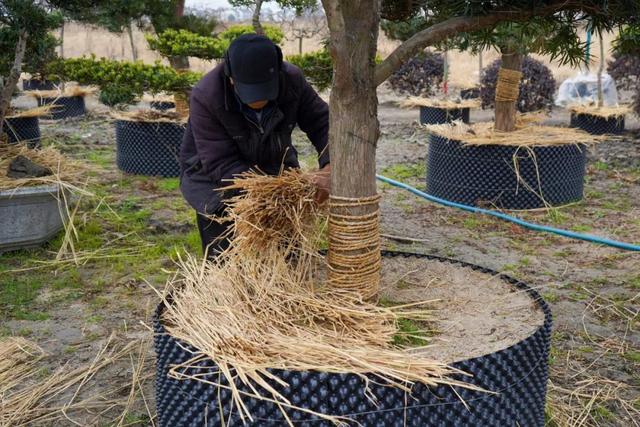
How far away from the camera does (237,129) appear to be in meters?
2.74

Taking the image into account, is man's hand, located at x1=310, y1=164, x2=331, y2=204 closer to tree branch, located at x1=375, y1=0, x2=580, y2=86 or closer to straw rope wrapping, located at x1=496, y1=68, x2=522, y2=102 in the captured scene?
tree branch, located at x1=375, y1=0, x2=580, y2=86

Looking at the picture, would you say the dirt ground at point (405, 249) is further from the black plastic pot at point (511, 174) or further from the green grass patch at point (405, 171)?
the black plastic pot at point (511, 174)

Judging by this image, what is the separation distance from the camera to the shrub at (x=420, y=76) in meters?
13.0

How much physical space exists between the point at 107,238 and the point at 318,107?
244cm

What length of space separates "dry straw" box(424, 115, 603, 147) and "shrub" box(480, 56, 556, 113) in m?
4.99

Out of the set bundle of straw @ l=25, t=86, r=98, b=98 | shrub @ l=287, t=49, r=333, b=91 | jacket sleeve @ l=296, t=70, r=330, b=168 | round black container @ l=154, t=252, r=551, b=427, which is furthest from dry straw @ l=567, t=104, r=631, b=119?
bundle of straw @ l=25, t=86, r=98, b=98

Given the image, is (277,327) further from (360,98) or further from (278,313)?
(360,98)

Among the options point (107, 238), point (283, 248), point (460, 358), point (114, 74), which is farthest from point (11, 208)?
point (460, 358)

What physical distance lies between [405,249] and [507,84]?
1880 millimetres

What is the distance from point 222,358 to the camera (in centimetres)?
168

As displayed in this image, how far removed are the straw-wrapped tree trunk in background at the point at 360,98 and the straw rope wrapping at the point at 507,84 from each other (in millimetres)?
3499

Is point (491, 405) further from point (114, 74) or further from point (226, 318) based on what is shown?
point (114, 74)

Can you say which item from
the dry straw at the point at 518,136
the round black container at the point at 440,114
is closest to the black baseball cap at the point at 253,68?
the dry straw at the point at 518,136

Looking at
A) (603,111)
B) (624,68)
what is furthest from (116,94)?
(624,68)
